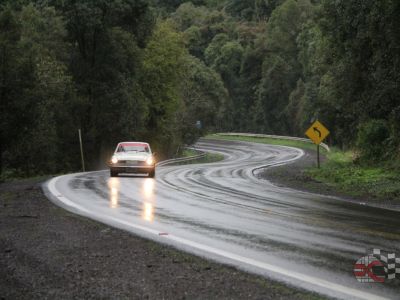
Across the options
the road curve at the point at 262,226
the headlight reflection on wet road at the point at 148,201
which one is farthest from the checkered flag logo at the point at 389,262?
the headlight reflection on wet road at the point at 148,201

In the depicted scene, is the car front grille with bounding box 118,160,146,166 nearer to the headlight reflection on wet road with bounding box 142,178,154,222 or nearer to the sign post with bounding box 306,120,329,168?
the headlight reflection on wet road with bounding box 142,178,154,222

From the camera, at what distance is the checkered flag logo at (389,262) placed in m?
6.54

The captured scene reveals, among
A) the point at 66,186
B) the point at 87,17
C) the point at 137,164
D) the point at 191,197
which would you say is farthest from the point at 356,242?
the point at 87,17

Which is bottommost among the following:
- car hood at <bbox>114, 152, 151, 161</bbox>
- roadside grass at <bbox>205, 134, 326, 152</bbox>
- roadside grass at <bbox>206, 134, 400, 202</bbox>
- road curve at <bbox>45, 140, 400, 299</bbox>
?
roadside grass at <bbox>205, 134, 326, 152</bbox>

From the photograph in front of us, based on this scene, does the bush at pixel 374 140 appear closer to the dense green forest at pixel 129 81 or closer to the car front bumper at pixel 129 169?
the dense green forest at pixel 129 81

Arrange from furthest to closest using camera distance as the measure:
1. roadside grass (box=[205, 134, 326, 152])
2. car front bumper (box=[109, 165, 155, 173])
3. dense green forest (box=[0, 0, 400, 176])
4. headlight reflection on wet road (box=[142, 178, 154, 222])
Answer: roadside grass (box=[205, 134, 326, 152]) → dense green forest (box=[0, 0, 400, 176]) → car front bumper (box=[109, 165, 155, 173]) → headlight reflection on wet road (box=[142, 178, 154, 222])

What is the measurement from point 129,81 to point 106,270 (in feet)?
137

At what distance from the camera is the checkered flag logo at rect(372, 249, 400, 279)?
21.5 feet

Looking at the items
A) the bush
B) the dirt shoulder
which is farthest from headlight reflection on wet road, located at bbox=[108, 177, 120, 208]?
the bush

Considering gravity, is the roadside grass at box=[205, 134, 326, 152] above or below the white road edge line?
below

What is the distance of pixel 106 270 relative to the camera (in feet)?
23.0

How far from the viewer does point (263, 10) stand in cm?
12862

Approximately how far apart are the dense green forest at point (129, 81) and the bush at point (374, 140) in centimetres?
5

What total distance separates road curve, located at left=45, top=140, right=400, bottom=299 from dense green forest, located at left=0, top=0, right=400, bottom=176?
38.1 feet
